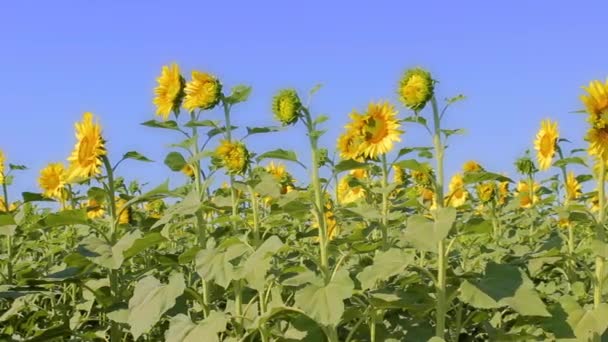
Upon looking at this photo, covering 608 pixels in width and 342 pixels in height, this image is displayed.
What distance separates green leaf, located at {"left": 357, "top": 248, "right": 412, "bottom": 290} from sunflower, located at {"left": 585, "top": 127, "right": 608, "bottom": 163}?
1.02m

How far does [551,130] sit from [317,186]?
204 centimetres

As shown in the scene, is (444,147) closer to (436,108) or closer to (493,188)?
(436,108)

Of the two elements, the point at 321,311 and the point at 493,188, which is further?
the point at 493,188

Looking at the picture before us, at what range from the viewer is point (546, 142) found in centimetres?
462

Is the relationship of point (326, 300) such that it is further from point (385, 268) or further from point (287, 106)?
point (287, 106)

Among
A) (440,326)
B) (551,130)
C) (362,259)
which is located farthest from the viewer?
(551,130)

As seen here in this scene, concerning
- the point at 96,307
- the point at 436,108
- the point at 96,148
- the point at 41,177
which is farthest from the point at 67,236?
→ the point at 436,108

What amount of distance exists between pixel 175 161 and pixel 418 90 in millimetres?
1082

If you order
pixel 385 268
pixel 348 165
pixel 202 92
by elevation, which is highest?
pixel 202 92

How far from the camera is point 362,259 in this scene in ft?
13.5

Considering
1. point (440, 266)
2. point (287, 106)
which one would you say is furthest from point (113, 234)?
point (440, 266)

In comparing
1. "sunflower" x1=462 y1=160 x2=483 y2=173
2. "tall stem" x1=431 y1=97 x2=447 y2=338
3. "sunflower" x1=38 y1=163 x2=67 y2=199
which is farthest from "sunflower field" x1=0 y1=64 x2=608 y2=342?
"sunflower" x1=462 y1=160 x2=483 y2=173

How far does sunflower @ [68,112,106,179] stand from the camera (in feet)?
12.2

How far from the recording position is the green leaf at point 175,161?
3574 millimetres
